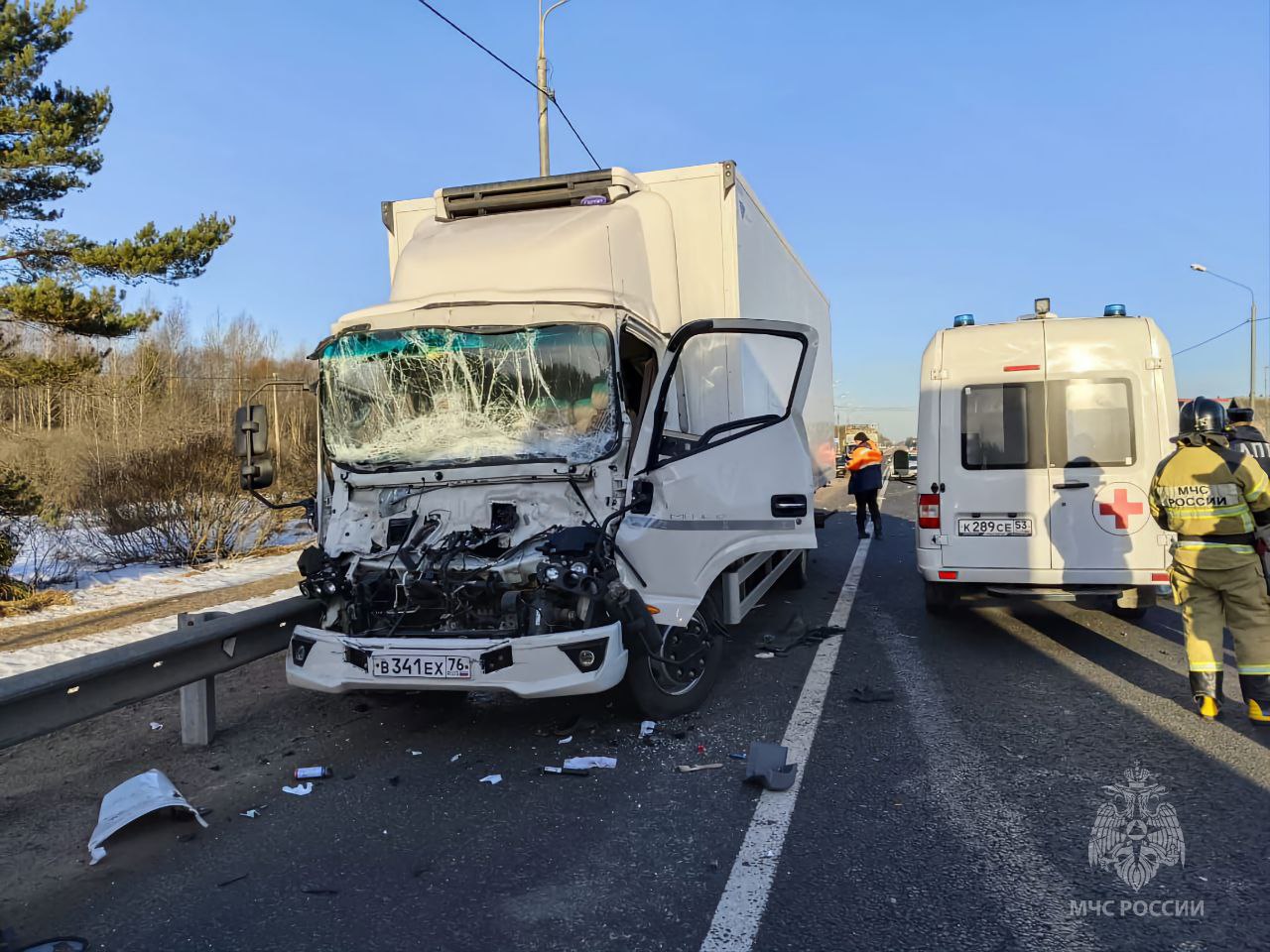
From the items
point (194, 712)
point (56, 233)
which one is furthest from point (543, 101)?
point (194, 712)

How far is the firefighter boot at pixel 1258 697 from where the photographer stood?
459 cm

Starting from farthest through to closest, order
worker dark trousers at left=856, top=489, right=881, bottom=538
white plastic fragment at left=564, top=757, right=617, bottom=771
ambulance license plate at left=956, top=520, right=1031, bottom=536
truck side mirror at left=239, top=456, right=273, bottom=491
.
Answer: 1. worker dark trousers at left=856, top=489, right=881, bottom=538
2. ambulance license plate at left=956, top=520, right=1031, bottom=536
3. truck side mirror at left=239, top=456, right=273, bottom=491
4. white plastic fragment at left=564, top=757, right=617, bottom=771

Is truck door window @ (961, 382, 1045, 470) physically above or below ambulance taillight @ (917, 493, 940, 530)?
above

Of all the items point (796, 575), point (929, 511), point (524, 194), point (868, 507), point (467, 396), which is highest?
point (524, 194)

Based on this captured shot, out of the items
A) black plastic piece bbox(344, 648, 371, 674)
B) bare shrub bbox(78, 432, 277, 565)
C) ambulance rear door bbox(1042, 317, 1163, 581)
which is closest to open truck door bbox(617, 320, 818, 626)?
black plastic piece bbox(344, 648, 371, 674)

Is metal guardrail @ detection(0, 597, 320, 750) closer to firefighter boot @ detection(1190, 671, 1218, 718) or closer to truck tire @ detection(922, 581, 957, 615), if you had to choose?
truck tire @ detection(922, 581, 957, 615)

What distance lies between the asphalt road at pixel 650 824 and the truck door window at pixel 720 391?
1728 millimetres

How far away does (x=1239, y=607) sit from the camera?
15.8 feet

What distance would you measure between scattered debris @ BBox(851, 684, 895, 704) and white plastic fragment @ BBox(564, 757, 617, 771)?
1.81 m

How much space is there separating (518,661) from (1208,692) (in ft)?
12.7

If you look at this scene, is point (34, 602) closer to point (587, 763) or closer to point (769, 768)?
point (587, 763)

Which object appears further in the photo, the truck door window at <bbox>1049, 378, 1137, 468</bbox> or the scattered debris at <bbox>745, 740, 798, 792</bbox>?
the truck door window at <bbox>1049, 378, 1137, 468</bbox>

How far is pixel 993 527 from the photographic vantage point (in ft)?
21.7

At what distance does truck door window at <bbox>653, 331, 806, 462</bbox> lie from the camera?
5.32 m
